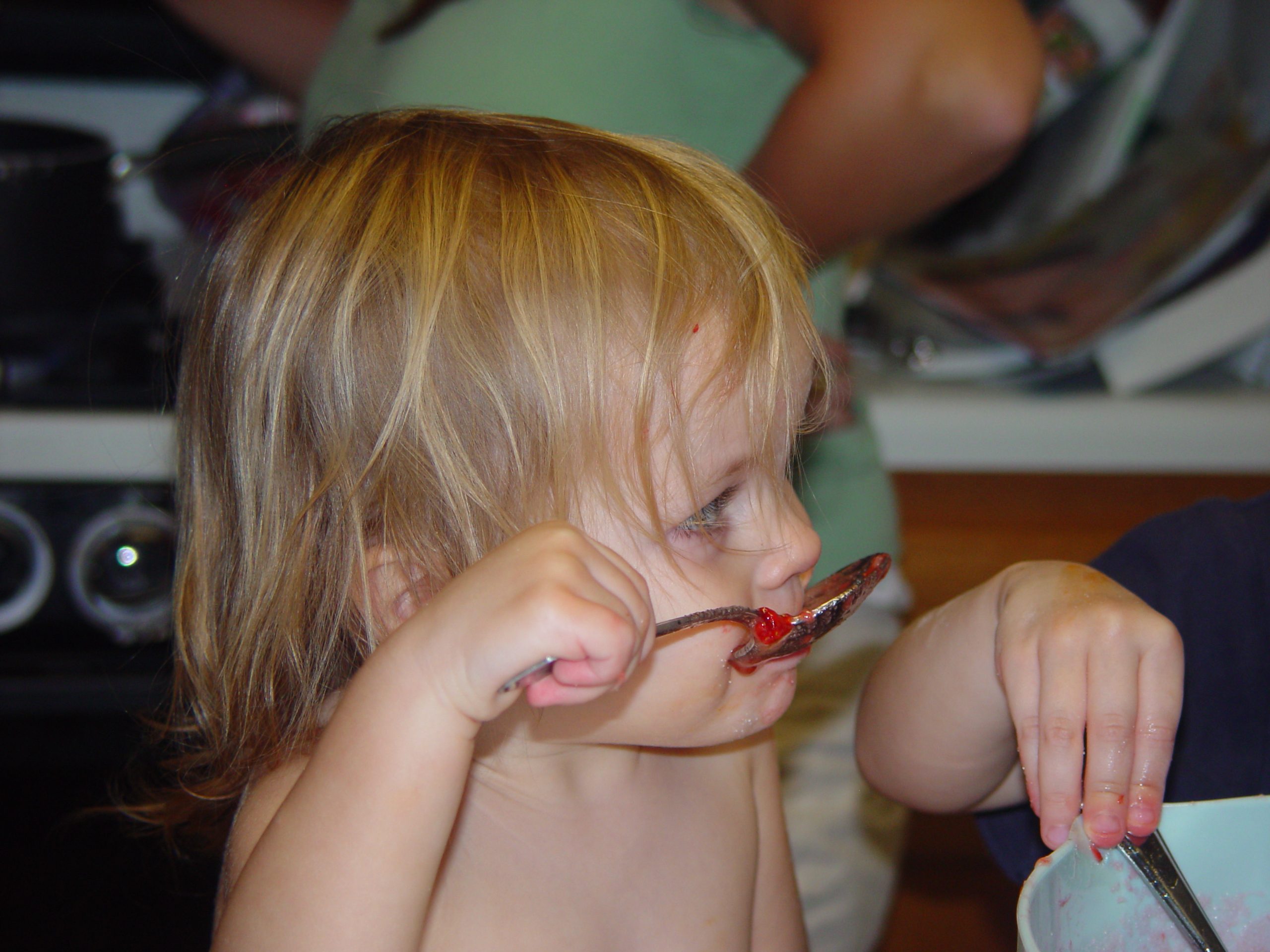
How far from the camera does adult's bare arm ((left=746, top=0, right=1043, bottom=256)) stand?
2.59 feet

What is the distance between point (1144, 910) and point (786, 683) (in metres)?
0.20

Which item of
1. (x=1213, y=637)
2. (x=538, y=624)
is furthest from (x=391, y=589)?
(x=1213, y=637)

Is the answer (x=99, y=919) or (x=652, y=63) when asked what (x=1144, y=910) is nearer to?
(x=652, y=63)

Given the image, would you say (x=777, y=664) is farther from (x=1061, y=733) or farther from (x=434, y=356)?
(x=434, y=356)

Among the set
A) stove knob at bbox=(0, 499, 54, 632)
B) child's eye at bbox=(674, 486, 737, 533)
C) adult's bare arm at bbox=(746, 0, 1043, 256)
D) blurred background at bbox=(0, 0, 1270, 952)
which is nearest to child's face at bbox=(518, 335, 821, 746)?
child's eye at bbox=(674, 486, 737, 533)

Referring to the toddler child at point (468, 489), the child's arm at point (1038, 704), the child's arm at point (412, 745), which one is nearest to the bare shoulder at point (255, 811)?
the toddler child at point (468, 489)

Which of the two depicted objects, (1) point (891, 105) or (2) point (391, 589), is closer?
(2) point (391, 589)

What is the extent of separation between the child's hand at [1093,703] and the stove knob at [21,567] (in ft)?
3.37

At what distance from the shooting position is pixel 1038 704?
55 cm

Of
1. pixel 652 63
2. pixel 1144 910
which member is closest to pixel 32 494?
pixel 652 63

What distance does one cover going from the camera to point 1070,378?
127cm

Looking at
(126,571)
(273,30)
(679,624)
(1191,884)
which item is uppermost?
(273,30)

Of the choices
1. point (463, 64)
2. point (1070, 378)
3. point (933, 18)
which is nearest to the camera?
point (933, 18)

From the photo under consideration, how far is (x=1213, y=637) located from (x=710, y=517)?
1.01ft
